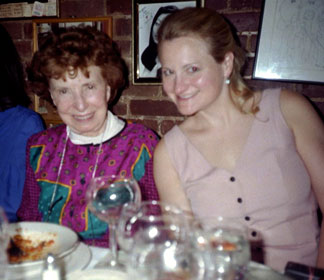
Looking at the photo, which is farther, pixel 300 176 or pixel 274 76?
pixel 274 76

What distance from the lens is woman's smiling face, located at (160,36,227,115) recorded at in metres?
1.16

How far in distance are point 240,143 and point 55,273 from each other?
82cm

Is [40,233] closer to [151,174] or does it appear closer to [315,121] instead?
[151,174]

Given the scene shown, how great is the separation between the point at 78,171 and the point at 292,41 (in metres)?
1.07

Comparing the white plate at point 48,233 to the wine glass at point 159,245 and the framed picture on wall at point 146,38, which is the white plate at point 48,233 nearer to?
the wine glass at point 159,245

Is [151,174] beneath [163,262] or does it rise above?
beneath

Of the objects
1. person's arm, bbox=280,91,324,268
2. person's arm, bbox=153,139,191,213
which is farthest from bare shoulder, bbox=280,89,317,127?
person's arm, bbox=153,139,191,213

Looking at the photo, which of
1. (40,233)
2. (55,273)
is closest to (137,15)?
(40,233)

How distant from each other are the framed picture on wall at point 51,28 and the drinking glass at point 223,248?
4.54 ft

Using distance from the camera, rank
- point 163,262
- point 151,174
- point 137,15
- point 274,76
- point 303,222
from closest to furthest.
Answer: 1. point 163,262
2. point 303,222
3. point 151,174
4. point 274,76
5. point 137,15

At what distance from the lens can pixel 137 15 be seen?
5.55ft

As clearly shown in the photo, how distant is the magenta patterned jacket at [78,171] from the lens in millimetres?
1304

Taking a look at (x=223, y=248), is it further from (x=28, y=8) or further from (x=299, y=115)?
(x=28, y=8)

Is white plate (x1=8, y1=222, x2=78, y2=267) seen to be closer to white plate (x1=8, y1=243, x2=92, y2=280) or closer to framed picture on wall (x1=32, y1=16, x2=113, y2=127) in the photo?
white plate (x1=8, y1=243, x2=92, y2=280)
